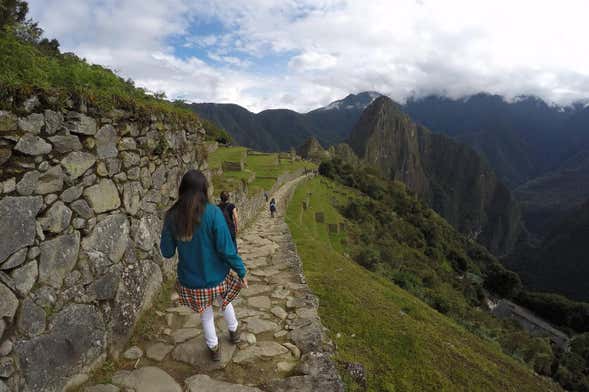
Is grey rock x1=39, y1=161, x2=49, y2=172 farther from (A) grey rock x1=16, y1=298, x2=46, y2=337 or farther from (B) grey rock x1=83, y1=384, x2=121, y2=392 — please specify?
(B) grey rock x1=83, y1=384, x2=121, y2=392

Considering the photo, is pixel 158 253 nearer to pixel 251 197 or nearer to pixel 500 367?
pixel 500 367

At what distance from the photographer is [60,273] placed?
3111 millimetres

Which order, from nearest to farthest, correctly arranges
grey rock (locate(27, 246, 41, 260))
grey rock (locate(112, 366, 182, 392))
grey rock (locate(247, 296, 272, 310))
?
1. grey rock (locate(27, 246, 41, 260))
2. grey rock (locate(112, 366, 182, 392))
3. grey rock (locate(247, 296, 272, 310))

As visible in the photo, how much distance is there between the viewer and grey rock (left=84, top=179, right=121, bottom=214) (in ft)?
11.6

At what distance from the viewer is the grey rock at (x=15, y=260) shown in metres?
2.60

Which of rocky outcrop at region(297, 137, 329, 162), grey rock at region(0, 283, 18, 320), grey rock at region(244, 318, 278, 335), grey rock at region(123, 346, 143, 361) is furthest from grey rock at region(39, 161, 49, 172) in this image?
rocky outcrop at region(297, 137, 329, 162)

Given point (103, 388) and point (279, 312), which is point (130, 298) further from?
point (279, 312)

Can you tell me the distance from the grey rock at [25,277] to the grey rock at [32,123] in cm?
110

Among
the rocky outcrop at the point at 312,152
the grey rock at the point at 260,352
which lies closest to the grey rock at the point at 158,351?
Result: the grey rock at the point at 260,352

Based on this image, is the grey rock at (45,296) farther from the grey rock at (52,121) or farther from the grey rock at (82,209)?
the grey rock at (52,121)

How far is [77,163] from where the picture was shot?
3.27 metres

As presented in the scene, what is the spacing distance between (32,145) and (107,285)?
1721mm

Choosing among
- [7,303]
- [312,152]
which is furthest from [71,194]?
[312,152]

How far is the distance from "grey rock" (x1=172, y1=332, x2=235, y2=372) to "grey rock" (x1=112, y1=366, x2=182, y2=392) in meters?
0.31
